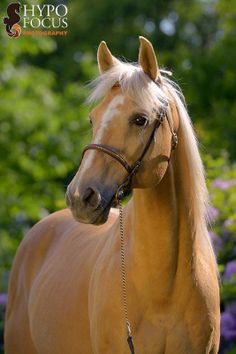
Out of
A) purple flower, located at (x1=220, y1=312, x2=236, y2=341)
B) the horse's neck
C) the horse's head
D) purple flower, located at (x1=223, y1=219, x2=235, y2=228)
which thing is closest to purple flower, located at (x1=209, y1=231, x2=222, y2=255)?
purple flower, located at (x1=223, y1=219, x2=235, y2=228)

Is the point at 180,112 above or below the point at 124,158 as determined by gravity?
above

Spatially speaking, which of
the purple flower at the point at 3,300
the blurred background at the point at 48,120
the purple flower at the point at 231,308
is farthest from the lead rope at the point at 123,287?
the blurred background at the point at 48,120

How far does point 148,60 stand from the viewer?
175 inches

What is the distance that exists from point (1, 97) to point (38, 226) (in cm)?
1013

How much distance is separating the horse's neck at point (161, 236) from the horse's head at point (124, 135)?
175 mm

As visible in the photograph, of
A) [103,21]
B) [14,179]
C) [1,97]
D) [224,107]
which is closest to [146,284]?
[1,97]

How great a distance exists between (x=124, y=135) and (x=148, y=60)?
16.4 inches

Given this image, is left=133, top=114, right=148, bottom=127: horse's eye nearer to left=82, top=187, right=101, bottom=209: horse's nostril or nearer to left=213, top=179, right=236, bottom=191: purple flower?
left=82, top=187, right=101, bottom=209: horse's nostril

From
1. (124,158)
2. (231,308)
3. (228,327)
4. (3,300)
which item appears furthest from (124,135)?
(3,300)

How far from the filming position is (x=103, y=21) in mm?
32250

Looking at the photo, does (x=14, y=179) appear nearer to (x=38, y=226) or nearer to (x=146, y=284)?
(x=38, y=226)

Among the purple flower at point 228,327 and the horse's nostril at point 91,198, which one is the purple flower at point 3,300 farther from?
the horse's nostril at point 91,198

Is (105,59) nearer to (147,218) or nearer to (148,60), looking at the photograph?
(148,60)

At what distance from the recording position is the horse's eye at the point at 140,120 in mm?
4336
